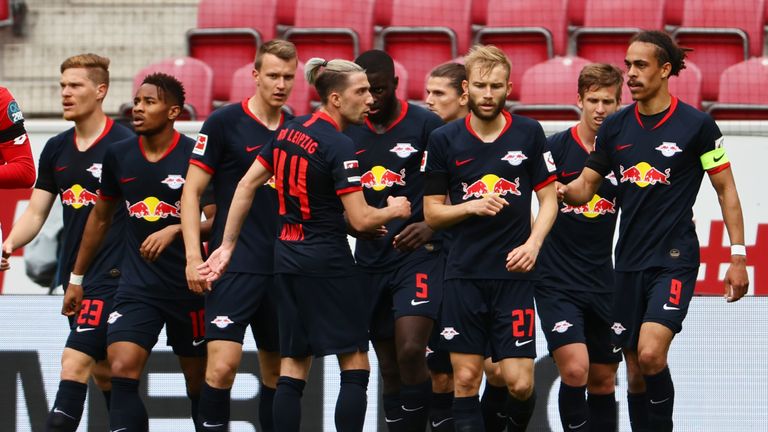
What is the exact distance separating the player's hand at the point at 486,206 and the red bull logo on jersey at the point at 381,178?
89cm

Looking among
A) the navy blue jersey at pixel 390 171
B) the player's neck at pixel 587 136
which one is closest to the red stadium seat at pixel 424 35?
the player's neck at pixel 587 136

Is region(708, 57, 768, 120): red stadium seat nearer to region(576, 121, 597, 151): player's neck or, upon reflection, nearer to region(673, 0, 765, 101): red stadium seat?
region(673, 0, 765, 101): red stadium seat

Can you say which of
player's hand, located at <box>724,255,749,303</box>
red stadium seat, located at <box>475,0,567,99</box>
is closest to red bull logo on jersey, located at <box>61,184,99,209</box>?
player's hand, located at <box>724,255,749,303</box>

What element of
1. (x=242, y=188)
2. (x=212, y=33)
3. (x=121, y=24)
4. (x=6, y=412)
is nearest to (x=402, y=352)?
(x=242, y=188)

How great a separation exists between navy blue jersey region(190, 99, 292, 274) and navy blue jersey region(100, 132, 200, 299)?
0.24m

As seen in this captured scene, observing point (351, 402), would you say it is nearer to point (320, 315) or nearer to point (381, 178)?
point (320, 315)

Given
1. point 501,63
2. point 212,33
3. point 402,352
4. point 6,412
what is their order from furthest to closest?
point 212,33 < point 6,412 < point 402,352 < point 501,63

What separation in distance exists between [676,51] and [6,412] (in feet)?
15.3

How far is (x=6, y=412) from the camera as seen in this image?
26.0 ft

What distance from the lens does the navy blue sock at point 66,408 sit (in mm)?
6711

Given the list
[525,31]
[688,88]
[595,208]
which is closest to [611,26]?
[525,31]

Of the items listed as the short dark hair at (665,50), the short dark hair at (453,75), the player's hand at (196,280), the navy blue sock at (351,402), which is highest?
the short dark hair at (665,50)

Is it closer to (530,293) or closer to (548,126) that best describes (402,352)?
(530,293)

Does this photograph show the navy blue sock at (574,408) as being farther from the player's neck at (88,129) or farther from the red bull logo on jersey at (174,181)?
the player's neck at (88,129)
